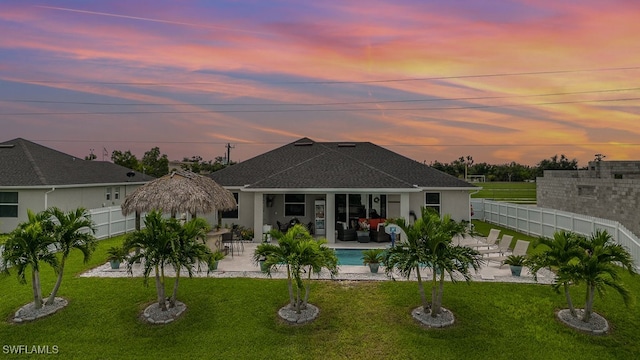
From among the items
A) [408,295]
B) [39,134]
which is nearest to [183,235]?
[408,295]

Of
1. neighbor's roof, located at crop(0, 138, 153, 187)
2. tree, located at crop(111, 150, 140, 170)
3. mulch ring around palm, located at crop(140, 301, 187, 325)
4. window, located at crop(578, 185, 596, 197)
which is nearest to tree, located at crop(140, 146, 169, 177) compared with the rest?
tree, located at crop(111, 150, 140, 170)

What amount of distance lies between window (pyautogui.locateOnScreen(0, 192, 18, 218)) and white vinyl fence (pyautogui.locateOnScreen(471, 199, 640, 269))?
99.9 ft

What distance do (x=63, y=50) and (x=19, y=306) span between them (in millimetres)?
16166

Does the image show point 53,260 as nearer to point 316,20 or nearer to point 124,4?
point 124,4

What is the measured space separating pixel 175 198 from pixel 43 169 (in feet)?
47.7

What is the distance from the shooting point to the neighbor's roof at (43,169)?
2011 centimetres

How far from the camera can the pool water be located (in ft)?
45.1

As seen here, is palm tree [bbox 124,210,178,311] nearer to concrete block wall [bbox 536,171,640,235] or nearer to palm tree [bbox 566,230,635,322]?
palm tree [bbox 566,230,635,322]

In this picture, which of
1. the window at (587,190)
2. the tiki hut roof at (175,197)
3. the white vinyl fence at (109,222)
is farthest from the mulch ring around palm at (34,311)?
the window at (587,190)

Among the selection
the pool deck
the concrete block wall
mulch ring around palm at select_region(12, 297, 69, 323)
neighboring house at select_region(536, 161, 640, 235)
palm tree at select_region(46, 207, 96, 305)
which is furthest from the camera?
neighboring house at select_region(536, 161, 640, 235)

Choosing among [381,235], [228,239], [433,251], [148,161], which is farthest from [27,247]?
[148,161]

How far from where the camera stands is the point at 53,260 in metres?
8.84

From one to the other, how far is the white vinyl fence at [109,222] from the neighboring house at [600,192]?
27.3m

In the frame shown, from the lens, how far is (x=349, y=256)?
14.9 m
